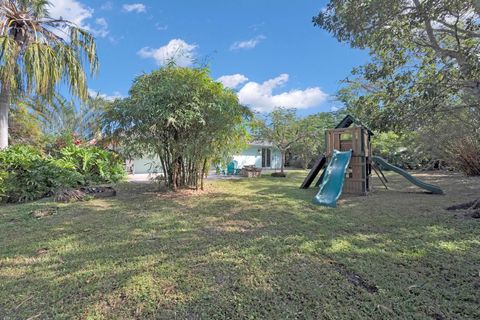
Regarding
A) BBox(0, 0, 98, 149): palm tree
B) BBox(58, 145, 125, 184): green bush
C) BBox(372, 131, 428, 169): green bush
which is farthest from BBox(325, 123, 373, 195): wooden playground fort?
BBox(372, 131, 428, 169): green bush

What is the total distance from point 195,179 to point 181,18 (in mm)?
6489

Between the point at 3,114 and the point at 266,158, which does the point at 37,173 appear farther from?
the point at 266,158

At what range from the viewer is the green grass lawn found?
6.32 feet

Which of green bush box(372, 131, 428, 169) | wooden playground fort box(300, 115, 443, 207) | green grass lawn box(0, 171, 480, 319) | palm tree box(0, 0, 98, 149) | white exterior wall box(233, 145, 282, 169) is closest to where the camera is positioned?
green grass lawn box(0, 171, 480, 319)

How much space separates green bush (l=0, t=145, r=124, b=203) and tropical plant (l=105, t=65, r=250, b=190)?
7.58 ft

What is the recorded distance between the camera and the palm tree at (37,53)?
6.81 metres

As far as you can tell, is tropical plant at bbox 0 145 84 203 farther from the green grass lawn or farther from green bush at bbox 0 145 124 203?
the green grass lawn

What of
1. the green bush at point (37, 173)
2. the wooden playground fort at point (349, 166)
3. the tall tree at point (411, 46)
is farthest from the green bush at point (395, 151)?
the green bush at point (37, 173)

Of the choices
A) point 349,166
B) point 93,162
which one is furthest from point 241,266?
point 93,162

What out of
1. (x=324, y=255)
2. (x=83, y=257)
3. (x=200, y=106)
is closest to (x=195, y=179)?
(x=200, y=106)

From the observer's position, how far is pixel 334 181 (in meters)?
6.70

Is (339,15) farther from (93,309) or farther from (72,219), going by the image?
(72,219)

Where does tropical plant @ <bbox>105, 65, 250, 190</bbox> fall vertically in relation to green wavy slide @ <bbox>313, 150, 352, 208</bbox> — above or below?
above

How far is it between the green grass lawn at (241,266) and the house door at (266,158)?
1830 cm
